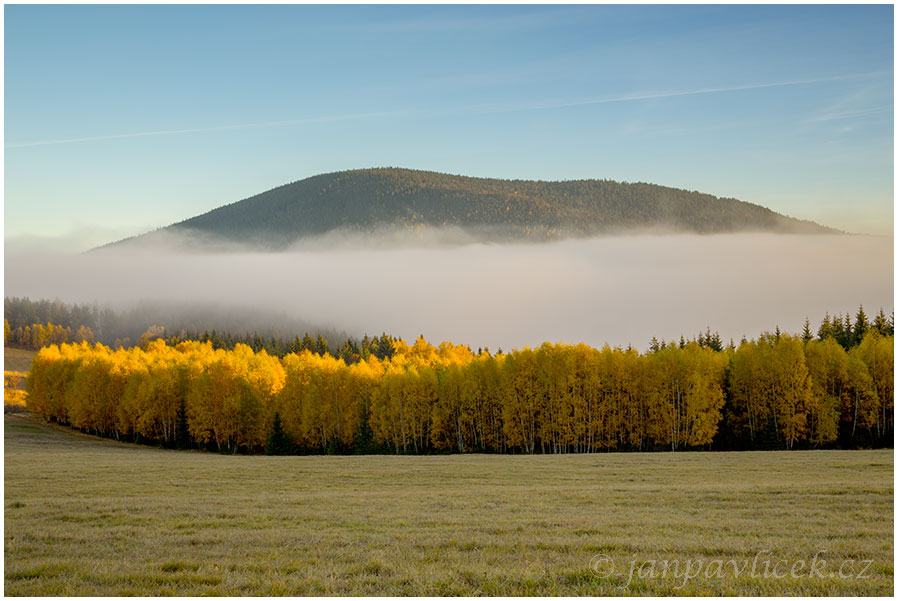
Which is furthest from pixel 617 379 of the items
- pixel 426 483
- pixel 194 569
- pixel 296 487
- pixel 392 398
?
pixel 194 569

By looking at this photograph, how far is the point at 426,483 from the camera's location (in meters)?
31.6

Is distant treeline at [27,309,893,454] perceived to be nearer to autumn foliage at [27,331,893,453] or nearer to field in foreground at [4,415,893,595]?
autumn foliage at [27,331,893,453]

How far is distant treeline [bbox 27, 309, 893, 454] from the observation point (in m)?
63.8

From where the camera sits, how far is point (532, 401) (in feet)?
231

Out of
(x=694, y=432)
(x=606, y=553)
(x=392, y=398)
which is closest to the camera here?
(x=606, y=553)

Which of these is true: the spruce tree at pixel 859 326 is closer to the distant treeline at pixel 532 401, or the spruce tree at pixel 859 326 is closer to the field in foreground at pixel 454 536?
the distant treeline at pixel 532 401

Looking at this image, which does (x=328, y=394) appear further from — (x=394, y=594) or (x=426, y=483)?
(x=394, y=594)

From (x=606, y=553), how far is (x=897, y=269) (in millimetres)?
8066

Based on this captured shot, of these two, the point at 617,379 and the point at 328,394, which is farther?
the point at 328,394

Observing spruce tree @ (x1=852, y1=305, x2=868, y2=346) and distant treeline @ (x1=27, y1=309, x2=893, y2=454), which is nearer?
distant treeline @ (x1=27, y1=309, x2=893, y2=454)

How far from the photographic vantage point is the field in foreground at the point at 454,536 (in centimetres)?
1214

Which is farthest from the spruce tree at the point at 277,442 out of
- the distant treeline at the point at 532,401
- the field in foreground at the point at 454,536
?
the field in foreground at the point at 454,536

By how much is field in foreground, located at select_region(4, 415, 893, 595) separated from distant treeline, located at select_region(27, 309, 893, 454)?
34036 mm

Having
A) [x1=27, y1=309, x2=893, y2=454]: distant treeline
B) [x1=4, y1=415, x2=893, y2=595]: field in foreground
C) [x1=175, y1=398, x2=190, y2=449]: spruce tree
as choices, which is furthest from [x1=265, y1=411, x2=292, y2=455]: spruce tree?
[x1=4, y1=415, x2=893, y2=595]: field in foreground
